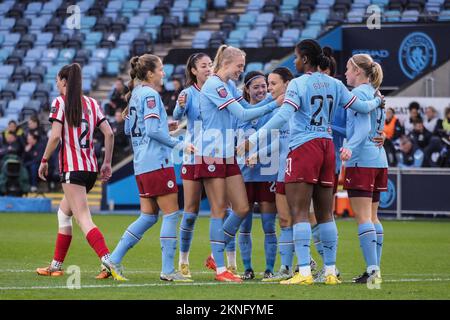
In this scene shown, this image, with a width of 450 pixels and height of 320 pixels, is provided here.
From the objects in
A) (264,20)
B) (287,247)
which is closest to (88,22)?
(264,20)

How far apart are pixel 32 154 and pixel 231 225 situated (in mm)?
16125

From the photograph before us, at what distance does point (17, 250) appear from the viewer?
1424 centimetres

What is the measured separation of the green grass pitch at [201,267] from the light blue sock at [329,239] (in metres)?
0.27

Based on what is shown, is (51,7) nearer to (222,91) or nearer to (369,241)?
(222,91)

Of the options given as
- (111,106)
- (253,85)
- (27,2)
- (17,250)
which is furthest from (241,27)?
(253,85)

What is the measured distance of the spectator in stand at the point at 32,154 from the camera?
2576 centimetres

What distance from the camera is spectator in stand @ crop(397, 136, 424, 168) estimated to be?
72.8ft

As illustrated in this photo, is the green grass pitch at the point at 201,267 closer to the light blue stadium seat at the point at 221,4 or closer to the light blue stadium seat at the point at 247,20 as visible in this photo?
the light blue stadium seat at the point at 247,20

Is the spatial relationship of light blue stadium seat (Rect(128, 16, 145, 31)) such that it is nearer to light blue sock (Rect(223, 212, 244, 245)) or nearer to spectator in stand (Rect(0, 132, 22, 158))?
spectator in stand (Rect(0, 132, 22, 158))

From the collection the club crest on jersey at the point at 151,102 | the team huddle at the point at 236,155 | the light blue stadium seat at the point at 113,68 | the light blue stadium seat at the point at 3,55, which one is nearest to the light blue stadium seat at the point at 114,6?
the light blue stadium seat at the point at 113,68

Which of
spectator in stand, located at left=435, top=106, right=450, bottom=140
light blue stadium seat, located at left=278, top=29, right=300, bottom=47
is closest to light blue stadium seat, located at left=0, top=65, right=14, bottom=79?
light blue stadium seat, located at left=278, top=29, right=300, bottom=47

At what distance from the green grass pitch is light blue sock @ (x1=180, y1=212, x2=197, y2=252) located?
358mm

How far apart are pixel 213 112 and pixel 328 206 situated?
4.76 feet
